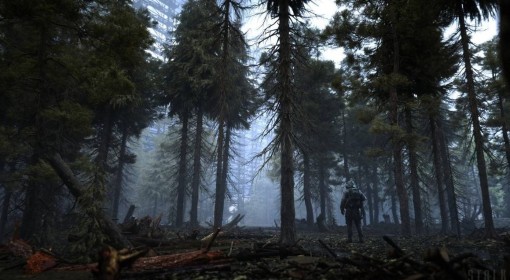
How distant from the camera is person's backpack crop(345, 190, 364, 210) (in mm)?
12938

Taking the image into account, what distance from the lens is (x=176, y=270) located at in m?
5.29

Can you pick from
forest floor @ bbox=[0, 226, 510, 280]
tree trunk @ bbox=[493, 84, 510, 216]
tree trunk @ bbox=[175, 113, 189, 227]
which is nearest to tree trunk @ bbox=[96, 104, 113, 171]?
tree trunk @ bbox=[175, 113, 189, 227]

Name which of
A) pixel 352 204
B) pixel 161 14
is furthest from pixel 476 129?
pixel 161 14

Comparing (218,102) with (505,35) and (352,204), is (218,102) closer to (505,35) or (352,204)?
(352,204)

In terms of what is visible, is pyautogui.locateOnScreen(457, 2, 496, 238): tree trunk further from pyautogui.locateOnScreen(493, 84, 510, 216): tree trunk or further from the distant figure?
pyautogui.locateOnScreen(493, 84, 510, 216): tree trunk

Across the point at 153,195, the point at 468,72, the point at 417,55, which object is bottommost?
the point at 153,195

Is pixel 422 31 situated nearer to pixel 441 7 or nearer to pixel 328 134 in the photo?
pixel 441 7

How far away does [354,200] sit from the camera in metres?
13.1

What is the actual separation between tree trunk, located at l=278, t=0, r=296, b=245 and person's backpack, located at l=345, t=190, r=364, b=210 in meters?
3.00

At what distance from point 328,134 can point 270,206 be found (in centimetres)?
5860

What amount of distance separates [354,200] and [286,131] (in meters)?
4.54

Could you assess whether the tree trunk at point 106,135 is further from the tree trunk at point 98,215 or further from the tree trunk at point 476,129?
the tree trunk at point 476,129

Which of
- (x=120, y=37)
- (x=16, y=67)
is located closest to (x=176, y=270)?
(x=120, y=37)

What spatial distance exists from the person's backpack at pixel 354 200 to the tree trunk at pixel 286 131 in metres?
3.00
